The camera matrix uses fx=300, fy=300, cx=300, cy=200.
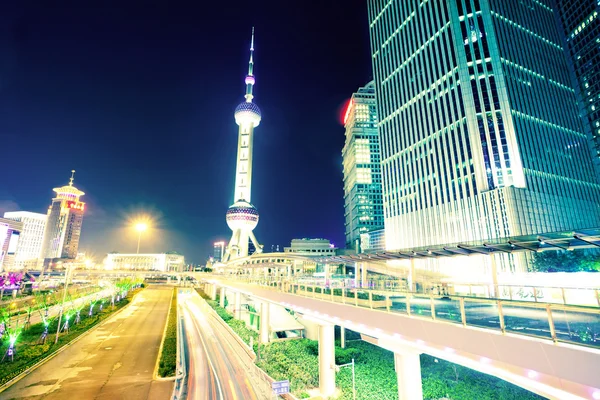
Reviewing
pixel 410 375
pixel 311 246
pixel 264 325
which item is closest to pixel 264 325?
pixel 264 325

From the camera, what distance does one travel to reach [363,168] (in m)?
128

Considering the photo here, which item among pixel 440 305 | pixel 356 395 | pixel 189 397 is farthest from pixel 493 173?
pixel 189 397

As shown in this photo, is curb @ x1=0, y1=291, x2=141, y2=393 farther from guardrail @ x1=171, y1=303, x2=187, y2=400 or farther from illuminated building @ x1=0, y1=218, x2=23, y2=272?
illuminated building @ x1=0, y1=218, x2=23, y2=272

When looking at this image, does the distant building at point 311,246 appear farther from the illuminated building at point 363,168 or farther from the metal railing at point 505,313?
the metal railing at point 505,313

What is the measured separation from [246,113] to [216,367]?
137 meters

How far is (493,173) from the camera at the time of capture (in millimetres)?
55531

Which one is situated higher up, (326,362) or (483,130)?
(483,130)

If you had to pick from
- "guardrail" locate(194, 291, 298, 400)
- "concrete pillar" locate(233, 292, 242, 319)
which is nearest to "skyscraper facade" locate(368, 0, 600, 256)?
"concrete pillar" locate(233, 292, 242, 319)

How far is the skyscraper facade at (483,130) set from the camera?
55438mm

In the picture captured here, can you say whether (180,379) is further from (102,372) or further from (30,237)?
(30,237)

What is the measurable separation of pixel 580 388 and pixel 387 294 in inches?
241

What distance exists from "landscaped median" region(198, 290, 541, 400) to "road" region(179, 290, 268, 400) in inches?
80.1

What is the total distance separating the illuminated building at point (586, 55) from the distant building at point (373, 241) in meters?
58.5

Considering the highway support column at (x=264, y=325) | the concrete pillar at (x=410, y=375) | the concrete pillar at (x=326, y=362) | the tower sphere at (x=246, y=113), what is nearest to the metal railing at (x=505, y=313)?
the concrete pillar at (x=410, y=375)
